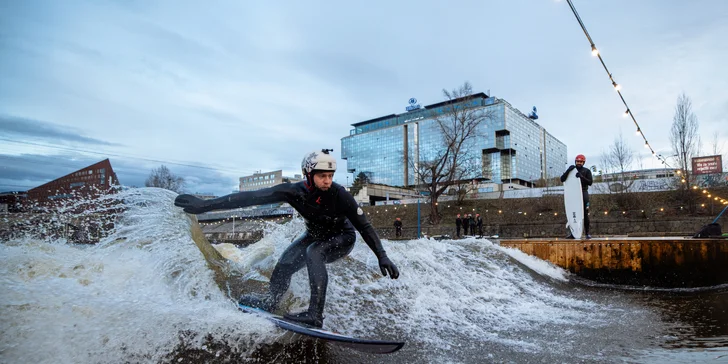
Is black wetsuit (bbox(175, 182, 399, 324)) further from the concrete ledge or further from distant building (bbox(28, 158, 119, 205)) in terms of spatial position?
distant building (bbox(28, 158, 119, 205))

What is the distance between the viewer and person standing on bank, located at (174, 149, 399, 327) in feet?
13.2

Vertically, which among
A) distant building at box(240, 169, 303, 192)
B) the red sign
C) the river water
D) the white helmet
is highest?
distant building at box(240, 169, 303, 192)

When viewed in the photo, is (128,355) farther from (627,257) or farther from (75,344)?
(627,257)

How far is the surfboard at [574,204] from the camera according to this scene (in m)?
10.5

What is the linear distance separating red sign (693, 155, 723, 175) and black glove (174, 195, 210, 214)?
3522 cm

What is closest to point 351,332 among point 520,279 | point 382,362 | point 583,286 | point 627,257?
point 382,362

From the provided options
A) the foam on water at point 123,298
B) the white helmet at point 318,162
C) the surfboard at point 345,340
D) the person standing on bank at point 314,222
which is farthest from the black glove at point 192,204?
the surfboard at point 345,340

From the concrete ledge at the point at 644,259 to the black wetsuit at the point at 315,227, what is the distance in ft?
23.7

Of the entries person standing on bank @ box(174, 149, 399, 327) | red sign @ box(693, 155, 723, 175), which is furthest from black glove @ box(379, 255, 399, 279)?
red sign @ box(693, 155, 723, 175)

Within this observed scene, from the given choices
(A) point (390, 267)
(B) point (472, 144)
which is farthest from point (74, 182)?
(B) point (472, 144)

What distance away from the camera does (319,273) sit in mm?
4078

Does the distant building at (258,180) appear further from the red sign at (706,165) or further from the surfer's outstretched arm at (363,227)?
the surfer's outstretched arm at (363,227)

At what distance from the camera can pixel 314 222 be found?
441 cm

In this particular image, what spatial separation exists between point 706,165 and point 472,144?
49.4m
